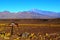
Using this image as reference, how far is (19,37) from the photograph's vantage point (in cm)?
1602

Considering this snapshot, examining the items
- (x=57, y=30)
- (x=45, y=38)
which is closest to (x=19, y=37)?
(x=45, y=38)

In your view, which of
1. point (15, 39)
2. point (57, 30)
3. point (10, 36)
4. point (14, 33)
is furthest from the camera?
point (57, 30)

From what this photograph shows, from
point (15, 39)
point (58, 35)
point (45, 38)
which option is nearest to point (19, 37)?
point (15, 39)

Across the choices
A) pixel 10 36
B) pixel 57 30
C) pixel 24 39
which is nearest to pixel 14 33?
pixel 10 36

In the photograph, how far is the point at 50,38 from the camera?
52.3 ft

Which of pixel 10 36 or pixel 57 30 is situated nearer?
pixel 10 36

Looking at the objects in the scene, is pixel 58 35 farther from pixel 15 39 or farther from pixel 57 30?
pixel 15 39

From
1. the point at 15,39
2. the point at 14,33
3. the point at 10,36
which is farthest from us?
the point at 14,33

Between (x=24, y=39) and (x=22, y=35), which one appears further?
(x=22, y=35)

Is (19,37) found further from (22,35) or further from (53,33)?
(53,33)

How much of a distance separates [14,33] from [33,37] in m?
2.08

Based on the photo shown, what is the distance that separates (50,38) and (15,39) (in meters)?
2.37

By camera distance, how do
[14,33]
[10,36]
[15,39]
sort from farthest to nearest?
[14,33], [10,36], [15,39]

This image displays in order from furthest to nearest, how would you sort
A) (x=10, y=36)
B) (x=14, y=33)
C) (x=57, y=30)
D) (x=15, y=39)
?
(x=57, y=30)
(x=14, y=33)
(x=10, y=36)
(x=15, y=39)
